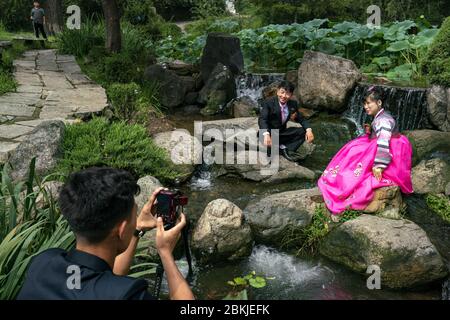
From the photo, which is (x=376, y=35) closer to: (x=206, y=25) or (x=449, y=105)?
(x=449, y=105)

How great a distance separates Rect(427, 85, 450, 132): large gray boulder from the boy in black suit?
308 cm

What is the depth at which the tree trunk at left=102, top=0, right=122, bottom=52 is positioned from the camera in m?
11.2

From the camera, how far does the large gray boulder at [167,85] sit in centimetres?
1108

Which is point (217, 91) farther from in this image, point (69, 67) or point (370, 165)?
point (370, 165)

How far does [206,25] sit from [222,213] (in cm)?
1696

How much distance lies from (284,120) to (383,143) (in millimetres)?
2084

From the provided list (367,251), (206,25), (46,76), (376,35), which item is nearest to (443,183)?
(367,251)

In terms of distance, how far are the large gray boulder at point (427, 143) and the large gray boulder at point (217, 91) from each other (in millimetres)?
5184

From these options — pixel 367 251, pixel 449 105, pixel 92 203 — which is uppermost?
pixel 92 203

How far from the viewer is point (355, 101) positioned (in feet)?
33.1

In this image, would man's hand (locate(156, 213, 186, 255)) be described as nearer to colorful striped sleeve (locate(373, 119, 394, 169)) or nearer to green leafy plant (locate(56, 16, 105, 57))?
colorful striped sleeve (locate(373, 119, 394, 169))

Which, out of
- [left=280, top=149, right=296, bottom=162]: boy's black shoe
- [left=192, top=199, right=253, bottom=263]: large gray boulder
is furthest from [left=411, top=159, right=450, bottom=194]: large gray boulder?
[left=192, top=199, right=253, bottom=263]: large gray boulder

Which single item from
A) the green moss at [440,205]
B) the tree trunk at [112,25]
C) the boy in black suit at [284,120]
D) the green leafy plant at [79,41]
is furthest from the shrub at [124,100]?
the green leafy plant at [79,41]

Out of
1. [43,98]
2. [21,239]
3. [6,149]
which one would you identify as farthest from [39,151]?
[21,239]
